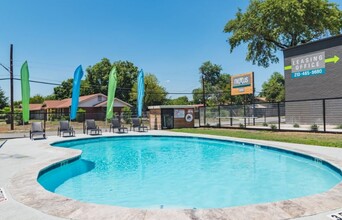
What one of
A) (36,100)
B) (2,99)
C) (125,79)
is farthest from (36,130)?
(36,100)

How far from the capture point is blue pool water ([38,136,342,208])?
5.56 metres

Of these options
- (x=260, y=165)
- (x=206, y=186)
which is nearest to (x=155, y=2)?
(x=260, y=165)

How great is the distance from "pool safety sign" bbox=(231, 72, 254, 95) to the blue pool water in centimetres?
Result: 1112

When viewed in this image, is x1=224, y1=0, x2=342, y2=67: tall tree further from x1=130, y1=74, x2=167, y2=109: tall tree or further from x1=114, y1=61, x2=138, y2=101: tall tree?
x1=114, y1=61, x2=138, y2=101: tall tree

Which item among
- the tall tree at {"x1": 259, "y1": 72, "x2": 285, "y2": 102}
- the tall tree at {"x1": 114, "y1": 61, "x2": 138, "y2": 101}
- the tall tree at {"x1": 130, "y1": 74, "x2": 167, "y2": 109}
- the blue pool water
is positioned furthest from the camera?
the tall tree at {"x1": 259, "y1": 72, "x2": 285, "y2": 102}

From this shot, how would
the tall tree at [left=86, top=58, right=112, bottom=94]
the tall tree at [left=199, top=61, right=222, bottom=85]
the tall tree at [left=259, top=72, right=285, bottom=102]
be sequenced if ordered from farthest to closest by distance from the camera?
the tall tree at [left=199, top=61, right=222, bottom=85] → the tall tree at [left=259, top=72, right=285, bottom=102] → the tall tree at [left=86, top=58, right=112, bottom=94]

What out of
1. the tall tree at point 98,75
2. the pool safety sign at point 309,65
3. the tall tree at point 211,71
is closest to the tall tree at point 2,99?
the tall tree at point 98,75

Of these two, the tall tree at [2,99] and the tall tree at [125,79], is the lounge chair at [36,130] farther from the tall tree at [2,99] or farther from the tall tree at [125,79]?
the tall tree at [2,99]

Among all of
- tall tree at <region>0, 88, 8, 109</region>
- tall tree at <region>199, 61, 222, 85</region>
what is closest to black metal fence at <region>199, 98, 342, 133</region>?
tall tree at <region>0, 88, 8, 109</region>

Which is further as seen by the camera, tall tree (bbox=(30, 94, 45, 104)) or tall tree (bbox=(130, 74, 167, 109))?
tall tree (bbox=(30, 94, 45, 104))

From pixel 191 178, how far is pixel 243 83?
16.6 meters

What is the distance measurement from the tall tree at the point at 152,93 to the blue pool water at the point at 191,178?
33460mm

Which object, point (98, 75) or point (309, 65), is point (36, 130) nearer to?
point (309, 65)

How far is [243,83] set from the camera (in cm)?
2216
